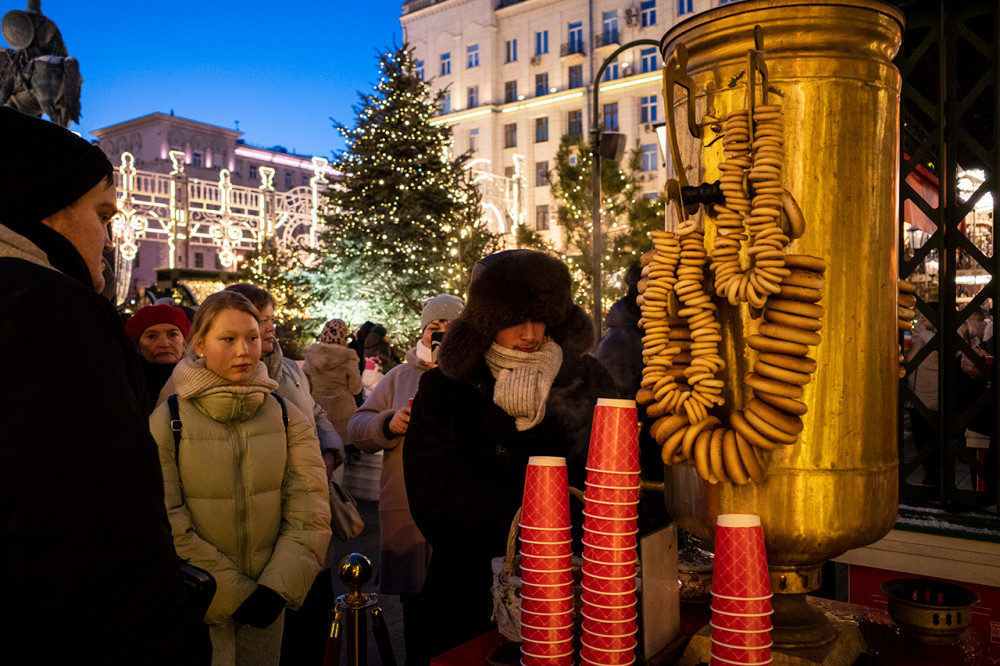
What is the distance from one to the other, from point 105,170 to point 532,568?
4.12ft

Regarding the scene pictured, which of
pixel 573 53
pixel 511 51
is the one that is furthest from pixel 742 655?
pixel 511 51

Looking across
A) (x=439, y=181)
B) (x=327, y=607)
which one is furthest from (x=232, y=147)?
(x=327, y=607)

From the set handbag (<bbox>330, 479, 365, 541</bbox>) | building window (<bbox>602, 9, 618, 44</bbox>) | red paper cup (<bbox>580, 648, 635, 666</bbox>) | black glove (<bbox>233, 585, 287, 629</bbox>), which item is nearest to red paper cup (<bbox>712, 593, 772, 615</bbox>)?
red paper cup (<bbox>580, 648, 635, 666</bbox>)

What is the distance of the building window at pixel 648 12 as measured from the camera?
34.9m

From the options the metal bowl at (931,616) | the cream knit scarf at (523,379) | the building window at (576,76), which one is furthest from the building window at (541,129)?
the metal bowl at (931,616)

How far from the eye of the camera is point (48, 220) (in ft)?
4.86

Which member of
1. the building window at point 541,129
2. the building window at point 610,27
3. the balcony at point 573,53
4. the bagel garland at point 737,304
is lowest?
the bagel garland at point 737,304

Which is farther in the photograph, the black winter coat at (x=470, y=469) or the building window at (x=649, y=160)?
the building window at (x=649, y=160)

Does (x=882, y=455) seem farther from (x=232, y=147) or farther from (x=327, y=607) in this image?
(x=232, y=147)

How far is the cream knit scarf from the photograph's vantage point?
7.28ft

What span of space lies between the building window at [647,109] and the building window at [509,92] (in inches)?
304

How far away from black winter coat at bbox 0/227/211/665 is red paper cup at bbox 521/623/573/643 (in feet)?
2.15

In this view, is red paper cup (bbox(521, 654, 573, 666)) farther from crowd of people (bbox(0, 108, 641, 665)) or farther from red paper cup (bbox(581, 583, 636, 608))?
crowd of people (bbox(0, 108, 641, 665))

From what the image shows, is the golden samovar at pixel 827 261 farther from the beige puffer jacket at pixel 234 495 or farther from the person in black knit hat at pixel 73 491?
the beige puffer jacket at pixel 234 495
